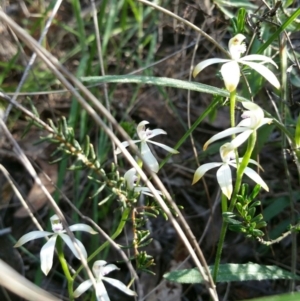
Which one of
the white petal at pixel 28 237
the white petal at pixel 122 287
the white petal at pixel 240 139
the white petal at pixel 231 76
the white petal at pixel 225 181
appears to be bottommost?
the white petal at pixel 122 287

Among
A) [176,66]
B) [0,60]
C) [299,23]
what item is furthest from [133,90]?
[299,23]

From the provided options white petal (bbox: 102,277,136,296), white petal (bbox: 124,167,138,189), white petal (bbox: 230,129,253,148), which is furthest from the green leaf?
white petal (bbox: 230,129,253,148)

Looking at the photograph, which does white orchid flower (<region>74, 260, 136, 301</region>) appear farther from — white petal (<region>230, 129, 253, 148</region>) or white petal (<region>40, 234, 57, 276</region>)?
white petal (<region>230, 129, 253, 148</region>)

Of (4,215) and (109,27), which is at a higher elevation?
(109,27)

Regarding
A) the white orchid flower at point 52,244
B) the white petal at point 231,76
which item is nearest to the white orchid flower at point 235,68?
the white petal at point 231,76

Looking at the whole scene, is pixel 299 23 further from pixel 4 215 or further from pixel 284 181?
pixel 4 215

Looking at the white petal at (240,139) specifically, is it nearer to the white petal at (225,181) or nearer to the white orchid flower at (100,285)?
the white petal at (225,181)
